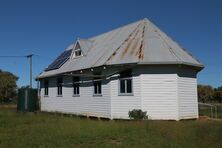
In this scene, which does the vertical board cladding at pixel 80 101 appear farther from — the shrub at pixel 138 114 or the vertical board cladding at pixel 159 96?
the vertical board cladding at pixel 159 96

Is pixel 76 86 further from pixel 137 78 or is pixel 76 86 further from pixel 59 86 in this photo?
pixel 137 78

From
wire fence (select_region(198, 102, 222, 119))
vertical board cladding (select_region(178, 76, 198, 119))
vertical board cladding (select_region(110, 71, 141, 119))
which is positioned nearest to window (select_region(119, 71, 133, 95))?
vertical board cladding (select_region(110, 71, 141, 119))

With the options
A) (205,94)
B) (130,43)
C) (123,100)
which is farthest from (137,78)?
(205,94)

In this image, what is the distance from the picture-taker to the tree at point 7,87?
78.1 meters

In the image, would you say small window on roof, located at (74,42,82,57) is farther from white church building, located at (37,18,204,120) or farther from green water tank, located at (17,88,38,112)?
green water tank, located at (17,88,38,112)

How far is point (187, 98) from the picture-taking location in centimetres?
2222

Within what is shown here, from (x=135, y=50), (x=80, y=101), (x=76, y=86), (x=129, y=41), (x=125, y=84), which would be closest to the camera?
(x=125, y=84)

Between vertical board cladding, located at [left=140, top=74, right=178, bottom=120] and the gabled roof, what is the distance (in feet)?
3.59

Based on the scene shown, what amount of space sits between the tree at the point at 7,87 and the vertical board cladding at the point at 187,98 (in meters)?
61.5

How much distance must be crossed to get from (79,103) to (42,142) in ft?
45.4

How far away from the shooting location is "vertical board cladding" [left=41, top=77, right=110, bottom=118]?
75.1 feet

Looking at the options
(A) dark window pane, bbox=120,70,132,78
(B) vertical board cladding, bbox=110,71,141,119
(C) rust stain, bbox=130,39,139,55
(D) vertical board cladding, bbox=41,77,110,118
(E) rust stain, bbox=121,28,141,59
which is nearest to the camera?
(B) vertical board cladding, bbox=110,71,141,119

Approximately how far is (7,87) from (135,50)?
63.0 meters

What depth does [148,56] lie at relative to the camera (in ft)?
70.3
